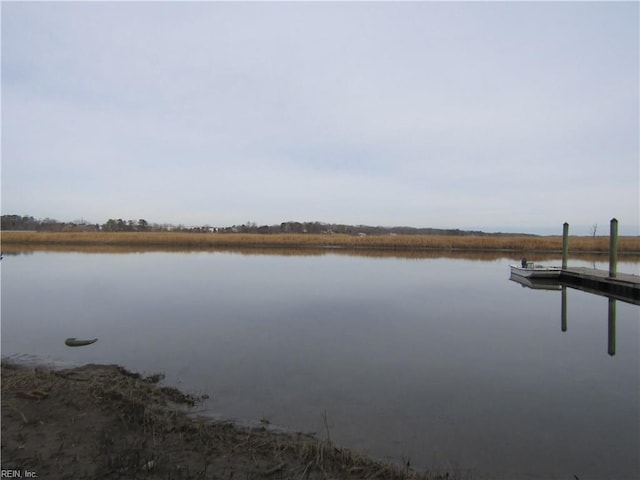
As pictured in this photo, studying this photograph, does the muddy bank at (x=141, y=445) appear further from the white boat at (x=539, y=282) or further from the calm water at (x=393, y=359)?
the white boat at (x=539, y=282)

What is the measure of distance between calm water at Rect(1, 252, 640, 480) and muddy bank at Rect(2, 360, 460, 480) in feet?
1.52

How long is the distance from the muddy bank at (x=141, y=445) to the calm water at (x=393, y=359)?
46 cm

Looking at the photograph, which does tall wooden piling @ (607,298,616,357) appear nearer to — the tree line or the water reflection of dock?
the water reflection of dock

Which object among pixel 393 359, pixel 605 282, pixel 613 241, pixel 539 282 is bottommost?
pixel 393 359

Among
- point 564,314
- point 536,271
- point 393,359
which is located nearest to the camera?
point 393,359

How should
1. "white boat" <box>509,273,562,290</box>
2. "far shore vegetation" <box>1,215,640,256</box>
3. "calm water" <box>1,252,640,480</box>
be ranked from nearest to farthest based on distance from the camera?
1. "calm water" <box>1,252,640,480</box>
2. "white boat" <box>509,273,562,290</box>
3. "far shore vegetation" <box>1,215,640,256</box>

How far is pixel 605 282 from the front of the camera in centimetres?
1114

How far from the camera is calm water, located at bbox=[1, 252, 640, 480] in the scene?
333cm

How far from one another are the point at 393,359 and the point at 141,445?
348 centimetres

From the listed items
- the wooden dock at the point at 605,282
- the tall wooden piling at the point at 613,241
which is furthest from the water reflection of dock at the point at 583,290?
the tall wooden piling at the point at 613,241

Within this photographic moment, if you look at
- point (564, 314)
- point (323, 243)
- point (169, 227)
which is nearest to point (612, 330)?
point (564, 314)

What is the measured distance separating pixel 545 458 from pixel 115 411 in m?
3.46

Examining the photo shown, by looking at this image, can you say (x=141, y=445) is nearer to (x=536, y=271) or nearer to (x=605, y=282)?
(x=605, y=282)

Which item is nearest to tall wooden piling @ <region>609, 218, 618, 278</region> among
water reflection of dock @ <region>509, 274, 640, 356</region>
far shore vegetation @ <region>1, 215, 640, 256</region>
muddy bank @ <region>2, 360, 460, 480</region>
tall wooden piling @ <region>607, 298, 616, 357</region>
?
water reflection of dock @ <region>509, 274, 640, 356</region>
